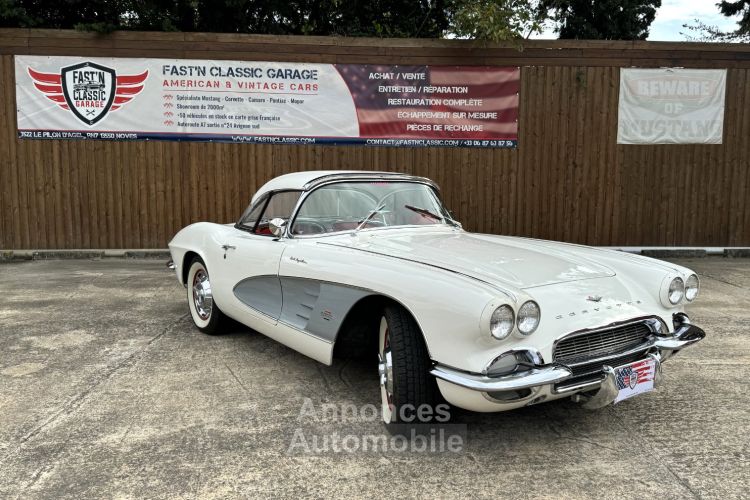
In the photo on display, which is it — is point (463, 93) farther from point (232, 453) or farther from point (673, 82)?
point (232, 453)

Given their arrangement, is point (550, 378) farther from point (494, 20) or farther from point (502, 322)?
point (494, 20)

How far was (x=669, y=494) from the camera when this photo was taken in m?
2.46

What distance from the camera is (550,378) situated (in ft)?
8.43

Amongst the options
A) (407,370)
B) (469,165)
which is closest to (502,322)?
(407,370)

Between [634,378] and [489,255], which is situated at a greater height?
[489,255]

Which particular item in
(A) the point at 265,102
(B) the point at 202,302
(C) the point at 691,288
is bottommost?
(B) the point at 202,302

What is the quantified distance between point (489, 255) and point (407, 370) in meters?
0.95

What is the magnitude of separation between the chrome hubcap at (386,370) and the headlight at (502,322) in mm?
584

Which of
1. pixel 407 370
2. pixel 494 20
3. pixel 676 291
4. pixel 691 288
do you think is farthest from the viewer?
pixel 494 20

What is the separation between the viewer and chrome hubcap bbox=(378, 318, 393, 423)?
3.01 meters

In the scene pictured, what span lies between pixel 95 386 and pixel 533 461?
2.69 meters

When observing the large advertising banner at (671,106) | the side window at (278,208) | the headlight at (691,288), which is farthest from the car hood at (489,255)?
the large advertising banner at (671,106)

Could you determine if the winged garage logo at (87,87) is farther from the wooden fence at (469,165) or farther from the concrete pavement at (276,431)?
the concrete pavement at (276,431)

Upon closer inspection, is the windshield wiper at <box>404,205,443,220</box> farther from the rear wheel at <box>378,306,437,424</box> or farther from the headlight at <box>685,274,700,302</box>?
the headlight at <box>685,274,700,302</box>
